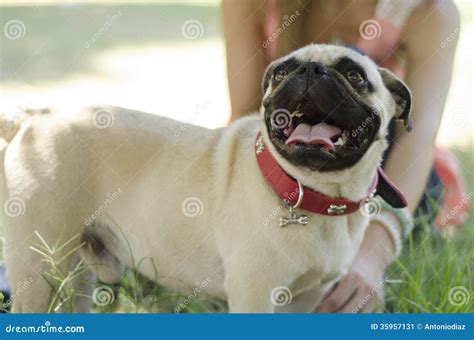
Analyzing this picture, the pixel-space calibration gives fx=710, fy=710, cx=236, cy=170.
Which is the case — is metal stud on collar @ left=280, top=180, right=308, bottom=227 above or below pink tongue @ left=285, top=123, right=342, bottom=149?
below

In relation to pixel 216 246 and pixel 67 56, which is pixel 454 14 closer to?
pixel 216 246

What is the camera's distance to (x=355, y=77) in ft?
5.88

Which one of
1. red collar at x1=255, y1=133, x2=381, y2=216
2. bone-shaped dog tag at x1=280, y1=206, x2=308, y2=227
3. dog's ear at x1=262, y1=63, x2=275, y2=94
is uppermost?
dog's ear at x1=262, y1=63, x2=275, y2=94

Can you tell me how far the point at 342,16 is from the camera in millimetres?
2404

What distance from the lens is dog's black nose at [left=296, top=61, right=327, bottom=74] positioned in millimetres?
1730

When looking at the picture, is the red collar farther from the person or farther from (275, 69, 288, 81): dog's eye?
the person

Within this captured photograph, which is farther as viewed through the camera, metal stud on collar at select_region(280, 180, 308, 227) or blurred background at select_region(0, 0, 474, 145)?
blurred background at select_region(0, 0, 474, 145)

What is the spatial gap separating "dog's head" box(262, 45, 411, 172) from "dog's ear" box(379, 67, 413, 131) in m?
0.07

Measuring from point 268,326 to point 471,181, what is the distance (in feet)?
3.39

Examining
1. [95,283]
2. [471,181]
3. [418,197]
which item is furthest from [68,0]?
[471,181]

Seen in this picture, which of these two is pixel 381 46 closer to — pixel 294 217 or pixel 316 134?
pixel 316 134

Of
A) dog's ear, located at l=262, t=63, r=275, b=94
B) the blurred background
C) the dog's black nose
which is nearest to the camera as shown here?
the dog's black nose

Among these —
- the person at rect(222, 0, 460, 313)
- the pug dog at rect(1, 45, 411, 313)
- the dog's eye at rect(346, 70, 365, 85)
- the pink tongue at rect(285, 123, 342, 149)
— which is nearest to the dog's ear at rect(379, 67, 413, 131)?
the pug dog at rect(1, 45, 411, 313)

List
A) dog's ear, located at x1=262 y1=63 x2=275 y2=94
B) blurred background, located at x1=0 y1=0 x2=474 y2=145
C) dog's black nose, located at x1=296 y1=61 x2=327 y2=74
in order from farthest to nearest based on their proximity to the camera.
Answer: blurred background, located at x1=0 y1=0 x2=474 y2=145
dog's ear, located at x1=262 y1=63 x2=275 y2=94
dog's black nose, located at x1=296 y1=61 x2=327 y2=74
